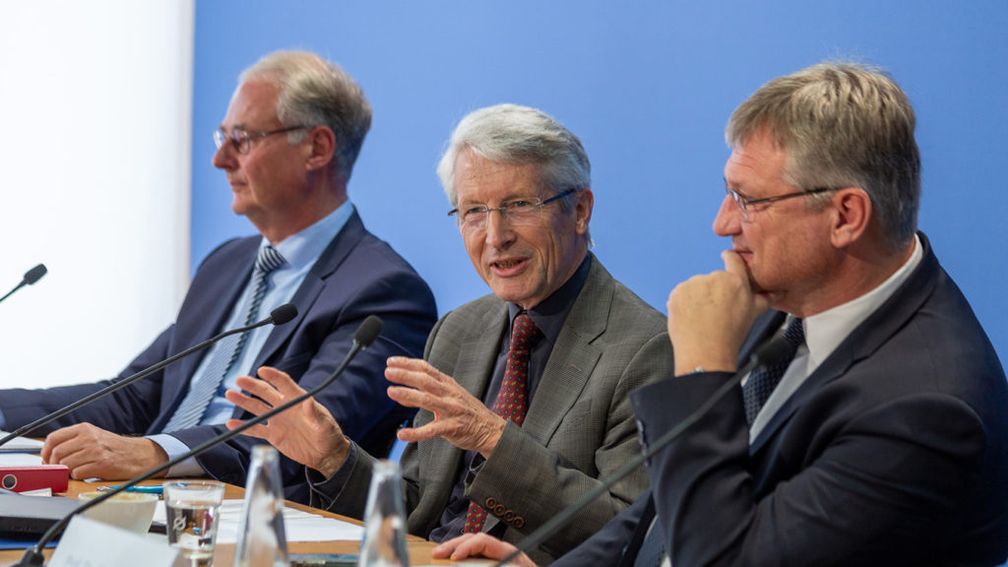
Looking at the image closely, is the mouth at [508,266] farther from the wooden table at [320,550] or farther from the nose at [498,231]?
the wooden table at [320,550]

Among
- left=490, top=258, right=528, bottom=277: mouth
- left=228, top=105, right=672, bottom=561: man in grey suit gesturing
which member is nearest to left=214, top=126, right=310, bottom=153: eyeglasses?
left=228, top=105, right=672, bottom=561: man in grey suit gesturing

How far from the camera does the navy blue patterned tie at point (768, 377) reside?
1929mm

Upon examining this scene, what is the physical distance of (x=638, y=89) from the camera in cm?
307

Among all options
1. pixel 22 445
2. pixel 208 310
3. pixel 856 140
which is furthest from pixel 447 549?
pixel 208 310

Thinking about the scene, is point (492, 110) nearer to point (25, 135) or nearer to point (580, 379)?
point (580, 379)

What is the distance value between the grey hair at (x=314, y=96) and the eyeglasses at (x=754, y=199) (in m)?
1.85

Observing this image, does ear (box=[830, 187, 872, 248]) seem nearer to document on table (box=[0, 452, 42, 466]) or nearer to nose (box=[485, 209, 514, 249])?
nose (box=[485, 209, 514, 249])

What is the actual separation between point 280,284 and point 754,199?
1.84 metres

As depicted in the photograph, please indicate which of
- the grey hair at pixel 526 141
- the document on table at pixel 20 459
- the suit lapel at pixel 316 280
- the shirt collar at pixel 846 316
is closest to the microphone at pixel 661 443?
the shirt collar at pixel 846 316

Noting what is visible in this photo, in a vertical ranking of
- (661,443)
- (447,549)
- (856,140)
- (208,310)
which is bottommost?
(208,310)

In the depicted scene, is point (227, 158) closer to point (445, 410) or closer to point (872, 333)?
point (445, 410)

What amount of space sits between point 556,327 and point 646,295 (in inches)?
23.6

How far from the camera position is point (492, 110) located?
2.59 meters

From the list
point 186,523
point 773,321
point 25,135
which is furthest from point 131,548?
point 25,135
